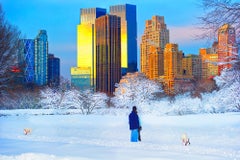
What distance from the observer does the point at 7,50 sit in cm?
3450

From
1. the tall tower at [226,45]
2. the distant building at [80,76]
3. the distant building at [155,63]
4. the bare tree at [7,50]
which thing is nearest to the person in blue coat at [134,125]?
the tall tower at [226,45]

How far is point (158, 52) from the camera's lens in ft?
453

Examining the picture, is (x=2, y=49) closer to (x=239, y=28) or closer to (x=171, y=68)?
(x=239, y=28)

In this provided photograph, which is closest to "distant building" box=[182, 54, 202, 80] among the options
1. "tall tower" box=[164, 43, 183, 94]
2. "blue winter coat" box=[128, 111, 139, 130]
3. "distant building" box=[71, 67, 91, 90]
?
"tall tower" box=[164, 43, 183, 94]

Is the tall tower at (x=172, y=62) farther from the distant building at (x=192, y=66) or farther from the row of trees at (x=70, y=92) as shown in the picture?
the row of trees at (x=70, y=92)

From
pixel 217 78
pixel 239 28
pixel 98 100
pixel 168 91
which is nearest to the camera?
pixel 239 28

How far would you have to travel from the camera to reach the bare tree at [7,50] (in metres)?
33.7

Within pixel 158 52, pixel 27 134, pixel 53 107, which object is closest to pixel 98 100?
pixel 53 107

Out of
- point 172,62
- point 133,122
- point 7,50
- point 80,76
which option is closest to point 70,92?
point 7,50

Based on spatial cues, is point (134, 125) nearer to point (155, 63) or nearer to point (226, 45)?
point (226, 45)

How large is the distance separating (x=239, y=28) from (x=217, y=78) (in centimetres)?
3765

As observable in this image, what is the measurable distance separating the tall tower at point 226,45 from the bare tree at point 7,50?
2268 centimetres

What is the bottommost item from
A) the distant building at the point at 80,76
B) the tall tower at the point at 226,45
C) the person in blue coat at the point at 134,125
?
the person in blue coat at the point at 134,125

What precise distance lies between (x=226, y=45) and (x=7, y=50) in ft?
79.4
